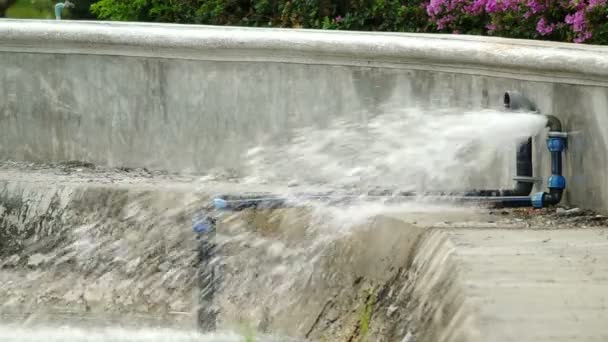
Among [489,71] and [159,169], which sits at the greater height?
[489,71]

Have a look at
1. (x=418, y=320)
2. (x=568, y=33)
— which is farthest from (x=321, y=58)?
(x=418, y=320)

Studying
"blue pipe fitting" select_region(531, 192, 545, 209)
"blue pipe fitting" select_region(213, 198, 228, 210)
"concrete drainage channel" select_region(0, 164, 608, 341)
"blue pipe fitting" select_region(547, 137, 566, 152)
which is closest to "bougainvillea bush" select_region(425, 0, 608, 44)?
"blue pipe fitting" select_region(547, 137, 566, 152)

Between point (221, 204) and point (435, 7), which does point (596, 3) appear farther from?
point (221, 204)

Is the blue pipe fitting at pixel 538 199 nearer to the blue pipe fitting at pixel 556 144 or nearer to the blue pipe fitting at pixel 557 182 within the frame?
the blue pipe fitting at pixel 557 182

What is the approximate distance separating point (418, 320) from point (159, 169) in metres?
4.47

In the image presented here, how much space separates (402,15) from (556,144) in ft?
11.2

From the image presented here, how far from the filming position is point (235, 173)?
8984 millimetres

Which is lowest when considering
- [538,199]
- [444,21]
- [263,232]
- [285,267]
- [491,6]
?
[285,267]

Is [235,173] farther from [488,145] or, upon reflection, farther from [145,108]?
[488,145]

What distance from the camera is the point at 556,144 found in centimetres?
672

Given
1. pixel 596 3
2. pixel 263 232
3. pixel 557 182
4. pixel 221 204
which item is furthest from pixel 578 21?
pixel 221 204

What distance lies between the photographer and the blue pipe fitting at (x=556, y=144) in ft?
22.1

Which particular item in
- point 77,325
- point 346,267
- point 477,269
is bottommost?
point 77,325

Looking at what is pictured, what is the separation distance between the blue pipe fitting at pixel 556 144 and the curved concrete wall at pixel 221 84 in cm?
6
